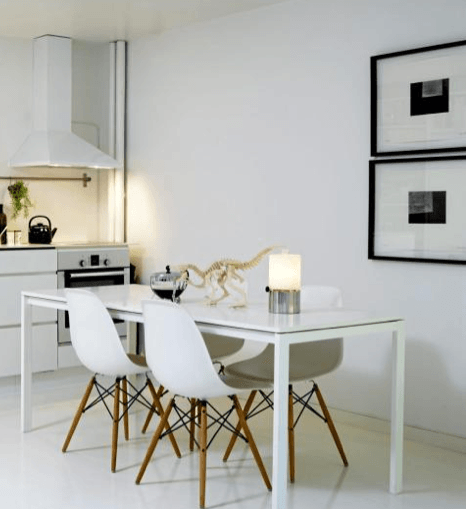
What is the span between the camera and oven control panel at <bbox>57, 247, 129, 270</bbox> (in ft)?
20.3

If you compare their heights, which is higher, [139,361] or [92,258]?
[92,258]

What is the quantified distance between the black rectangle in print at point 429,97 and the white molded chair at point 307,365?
111cm

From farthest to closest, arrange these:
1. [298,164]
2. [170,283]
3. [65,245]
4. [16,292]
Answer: [65,245], [16,292], [298,164], [170,283]

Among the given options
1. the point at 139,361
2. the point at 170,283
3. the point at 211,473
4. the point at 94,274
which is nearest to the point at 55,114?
the point at 94,274

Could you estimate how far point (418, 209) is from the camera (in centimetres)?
477

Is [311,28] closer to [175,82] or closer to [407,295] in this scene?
[175,82]

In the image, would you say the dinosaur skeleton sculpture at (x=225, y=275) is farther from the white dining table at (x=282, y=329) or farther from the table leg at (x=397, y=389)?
the table leg at (x=397, y=389)

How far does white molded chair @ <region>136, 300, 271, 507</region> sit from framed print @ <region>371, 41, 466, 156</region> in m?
1.74

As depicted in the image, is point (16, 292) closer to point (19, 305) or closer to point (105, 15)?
point (19, 305)

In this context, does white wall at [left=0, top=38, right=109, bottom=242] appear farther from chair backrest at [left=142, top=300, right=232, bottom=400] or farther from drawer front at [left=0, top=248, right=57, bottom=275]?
chair backrest at [left=142, top=300, right=232, bottom=400]

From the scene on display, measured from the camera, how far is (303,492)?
Result: 3.95 m

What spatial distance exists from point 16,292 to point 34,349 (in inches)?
16.8

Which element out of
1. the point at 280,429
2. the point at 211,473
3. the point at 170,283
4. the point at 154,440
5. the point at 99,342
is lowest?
the point at 211,473

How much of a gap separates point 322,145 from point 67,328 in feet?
7.62
